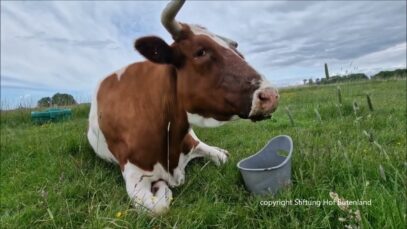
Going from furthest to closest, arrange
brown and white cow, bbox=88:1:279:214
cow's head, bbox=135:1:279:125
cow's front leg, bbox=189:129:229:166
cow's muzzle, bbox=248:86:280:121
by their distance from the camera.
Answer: cow's front leg, bbox=189:129:229:166 < brown and white cow, bbox=88:1:279:214 < cow's head, bbox=135:1:279:125 < cow's muzzle, bbox=248:86:280:121

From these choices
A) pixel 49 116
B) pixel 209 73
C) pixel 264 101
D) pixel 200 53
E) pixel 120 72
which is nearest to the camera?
pixel 264 101

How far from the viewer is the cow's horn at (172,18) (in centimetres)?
358

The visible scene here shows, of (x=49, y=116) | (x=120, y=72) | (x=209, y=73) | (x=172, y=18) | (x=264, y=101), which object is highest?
(x=172, y=18)

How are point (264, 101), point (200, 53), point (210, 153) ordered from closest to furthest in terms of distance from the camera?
point (264, 101), point (200, 53), point (210, 153)

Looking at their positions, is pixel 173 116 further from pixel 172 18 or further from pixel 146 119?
pixel 172 18

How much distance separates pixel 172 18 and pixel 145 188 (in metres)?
1.56

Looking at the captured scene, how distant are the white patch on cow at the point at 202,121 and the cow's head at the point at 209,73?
0.04 metres

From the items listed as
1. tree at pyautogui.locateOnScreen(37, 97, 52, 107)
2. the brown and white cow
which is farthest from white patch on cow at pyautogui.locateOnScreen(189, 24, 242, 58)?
tree at pyautogui.locateOnScreen(37, 97, 52, 107)

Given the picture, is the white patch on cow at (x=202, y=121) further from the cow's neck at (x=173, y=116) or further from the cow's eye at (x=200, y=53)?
the cow's eye at (x=200, y=53)

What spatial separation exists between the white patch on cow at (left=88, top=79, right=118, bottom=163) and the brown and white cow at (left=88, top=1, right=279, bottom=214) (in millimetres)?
21

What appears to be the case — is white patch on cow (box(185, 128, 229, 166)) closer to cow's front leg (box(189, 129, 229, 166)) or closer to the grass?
cow's front leg (box(189, 129, 229, 166))

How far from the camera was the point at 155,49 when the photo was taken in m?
3.76

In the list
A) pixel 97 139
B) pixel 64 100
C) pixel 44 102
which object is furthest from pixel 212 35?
pixel 64 100

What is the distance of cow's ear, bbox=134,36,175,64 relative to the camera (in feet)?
12.3
